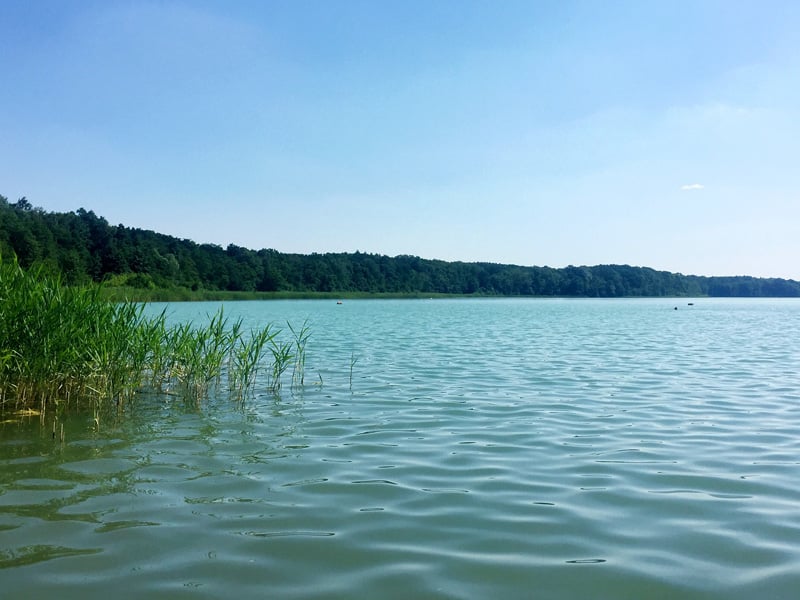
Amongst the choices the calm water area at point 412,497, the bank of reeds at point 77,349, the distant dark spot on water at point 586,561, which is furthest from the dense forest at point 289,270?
the distant dark spot on water at point 586,561

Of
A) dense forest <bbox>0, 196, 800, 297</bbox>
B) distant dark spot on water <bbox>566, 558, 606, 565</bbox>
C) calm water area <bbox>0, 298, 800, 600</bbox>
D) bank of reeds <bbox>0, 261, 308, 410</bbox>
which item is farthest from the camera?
dense forest <bbox>0, 196, 800, 297</bbox>

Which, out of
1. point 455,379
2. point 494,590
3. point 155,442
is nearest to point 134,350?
point 155,442

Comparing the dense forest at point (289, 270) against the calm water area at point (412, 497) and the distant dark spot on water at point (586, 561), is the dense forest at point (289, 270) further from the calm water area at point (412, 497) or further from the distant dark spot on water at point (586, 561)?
the distant dark spot on water at point (586, 561)

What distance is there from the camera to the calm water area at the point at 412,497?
4324 millimetres

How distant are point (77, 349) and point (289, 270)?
13424 cm

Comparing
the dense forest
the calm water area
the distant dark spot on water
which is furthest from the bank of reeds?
the dense forest

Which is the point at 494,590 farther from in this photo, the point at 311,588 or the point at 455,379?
the point at 455,379

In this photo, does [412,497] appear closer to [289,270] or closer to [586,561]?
[586,561]

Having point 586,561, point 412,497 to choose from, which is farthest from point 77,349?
point 586,561

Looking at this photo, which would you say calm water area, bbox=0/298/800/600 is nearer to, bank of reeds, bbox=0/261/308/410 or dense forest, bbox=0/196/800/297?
bank of reeds, bbox=0/261/308/410

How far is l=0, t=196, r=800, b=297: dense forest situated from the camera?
288ft

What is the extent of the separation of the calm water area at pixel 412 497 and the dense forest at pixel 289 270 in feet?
197

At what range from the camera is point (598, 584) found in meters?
4.23

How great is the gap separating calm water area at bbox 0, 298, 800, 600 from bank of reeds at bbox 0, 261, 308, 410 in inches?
21.6
